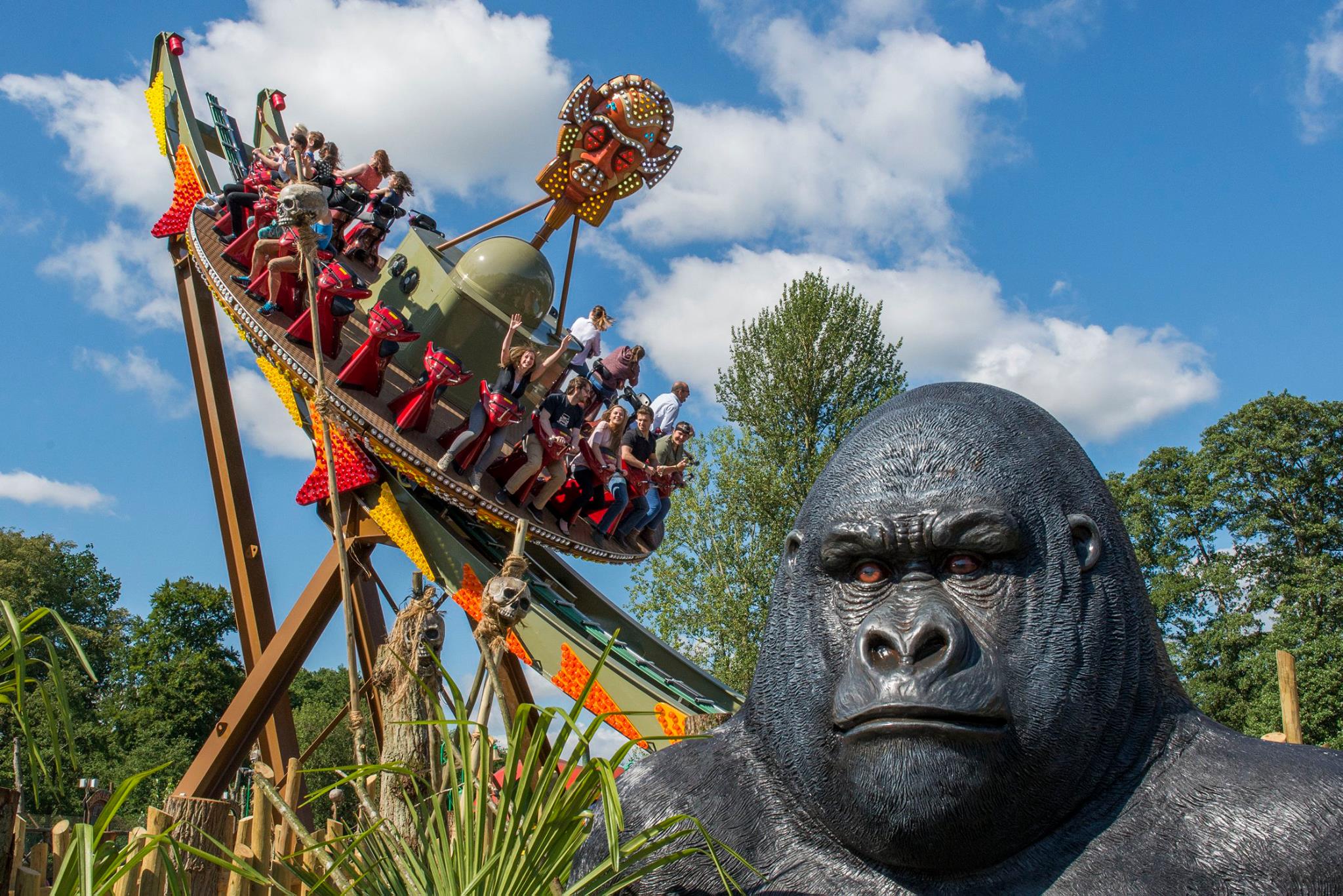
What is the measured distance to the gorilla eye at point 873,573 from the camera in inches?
84.1

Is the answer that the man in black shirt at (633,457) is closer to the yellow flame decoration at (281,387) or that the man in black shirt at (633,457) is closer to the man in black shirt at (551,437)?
the man in black shirt at (551,437)

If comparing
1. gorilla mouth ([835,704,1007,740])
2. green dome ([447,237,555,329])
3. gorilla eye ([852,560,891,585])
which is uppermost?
green dome ([447,237,555,329])

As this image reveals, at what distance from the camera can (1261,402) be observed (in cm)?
1795

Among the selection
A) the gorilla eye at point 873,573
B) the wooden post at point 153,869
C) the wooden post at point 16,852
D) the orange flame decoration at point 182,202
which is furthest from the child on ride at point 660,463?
the gorilla eye at point 873,573

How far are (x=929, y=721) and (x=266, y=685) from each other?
810 cm

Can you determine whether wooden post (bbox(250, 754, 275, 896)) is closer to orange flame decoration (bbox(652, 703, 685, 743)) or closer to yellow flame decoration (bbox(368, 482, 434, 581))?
orange flame decoration (bbox(652, 703, 685, 743))

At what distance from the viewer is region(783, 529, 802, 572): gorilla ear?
235 cm

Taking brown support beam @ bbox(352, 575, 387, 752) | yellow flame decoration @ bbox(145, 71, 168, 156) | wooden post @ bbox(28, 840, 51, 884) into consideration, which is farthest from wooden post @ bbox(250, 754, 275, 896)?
yellow flame decoration @ bbox(145, 71, 168, 156)

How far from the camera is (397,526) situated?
9.11 metres

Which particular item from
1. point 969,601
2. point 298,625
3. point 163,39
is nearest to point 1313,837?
point 969,601

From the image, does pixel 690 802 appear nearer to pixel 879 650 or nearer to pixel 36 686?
pixel 879 650

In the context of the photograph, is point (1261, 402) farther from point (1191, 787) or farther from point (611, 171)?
point (1191, 787)

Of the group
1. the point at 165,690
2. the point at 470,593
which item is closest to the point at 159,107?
the point at 470,593

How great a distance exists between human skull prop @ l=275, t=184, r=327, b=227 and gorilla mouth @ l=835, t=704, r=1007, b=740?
2380 millimetres
